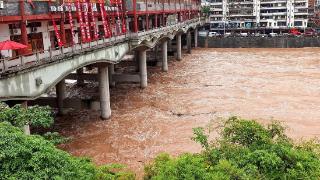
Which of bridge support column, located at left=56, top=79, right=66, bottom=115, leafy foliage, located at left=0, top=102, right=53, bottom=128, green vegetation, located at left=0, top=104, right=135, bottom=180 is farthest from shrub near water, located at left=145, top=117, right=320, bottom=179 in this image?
bridge support column, located at left=56, top=79, right=66, bottom=115

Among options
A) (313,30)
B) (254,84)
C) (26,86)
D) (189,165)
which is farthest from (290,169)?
(313,30)

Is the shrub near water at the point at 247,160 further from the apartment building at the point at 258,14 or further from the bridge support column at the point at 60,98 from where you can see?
the apartment building at the point at 258,14

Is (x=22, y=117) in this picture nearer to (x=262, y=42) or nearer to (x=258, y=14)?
(x=262, y=42)

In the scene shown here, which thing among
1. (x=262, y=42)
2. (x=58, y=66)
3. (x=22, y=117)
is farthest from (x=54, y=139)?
(x=262, y=42)

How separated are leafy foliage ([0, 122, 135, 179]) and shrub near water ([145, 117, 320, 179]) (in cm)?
228

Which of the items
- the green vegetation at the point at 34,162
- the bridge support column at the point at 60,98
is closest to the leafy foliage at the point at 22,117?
the green vegetation at the point at 34,162

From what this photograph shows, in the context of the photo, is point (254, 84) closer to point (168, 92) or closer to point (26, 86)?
point (168, 92)

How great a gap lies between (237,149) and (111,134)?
1560 centimetres

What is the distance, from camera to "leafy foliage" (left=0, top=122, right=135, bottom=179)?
36.3 ft

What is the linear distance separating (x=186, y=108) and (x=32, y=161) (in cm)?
2412

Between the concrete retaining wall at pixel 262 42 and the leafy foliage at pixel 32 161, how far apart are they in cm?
6915

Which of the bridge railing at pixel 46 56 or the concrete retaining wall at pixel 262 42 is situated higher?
the bridge railing at pixel 46 56

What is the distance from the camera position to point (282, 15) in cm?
9162

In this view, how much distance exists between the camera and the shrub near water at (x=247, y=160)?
12.0 meters
